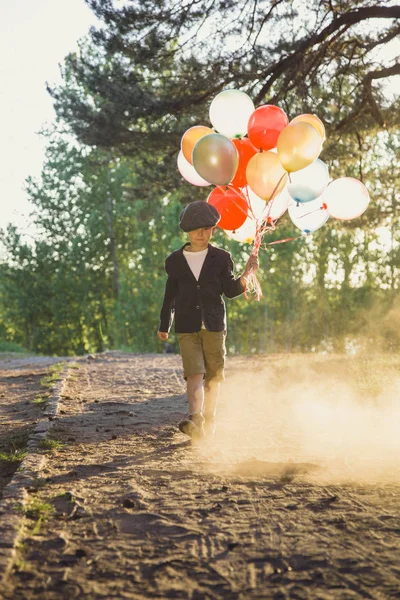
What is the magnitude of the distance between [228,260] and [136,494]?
2.50 metres

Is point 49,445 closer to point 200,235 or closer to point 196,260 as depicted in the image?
point 196,260

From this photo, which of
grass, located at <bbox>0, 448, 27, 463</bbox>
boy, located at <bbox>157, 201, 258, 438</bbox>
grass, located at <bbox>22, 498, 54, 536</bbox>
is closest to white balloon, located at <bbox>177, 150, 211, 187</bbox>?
boy, located at <bbox>157, 201, 258, 438</bbox>

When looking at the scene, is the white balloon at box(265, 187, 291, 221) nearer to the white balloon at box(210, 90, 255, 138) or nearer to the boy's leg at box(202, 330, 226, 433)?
the white balloon at box(210, 90, 255, 138)

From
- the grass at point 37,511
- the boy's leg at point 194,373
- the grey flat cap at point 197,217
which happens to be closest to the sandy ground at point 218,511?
the grass at point 37,511

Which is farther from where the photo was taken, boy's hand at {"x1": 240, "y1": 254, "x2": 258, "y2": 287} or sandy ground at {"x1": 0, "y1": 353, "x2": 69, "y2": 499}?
boy's hand at {"x1": 240, "y1": 254, "x2": 258, "y2": 287}

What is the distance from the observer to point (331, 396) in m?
9.08

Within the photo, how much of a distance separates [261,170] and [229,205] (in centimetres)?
59

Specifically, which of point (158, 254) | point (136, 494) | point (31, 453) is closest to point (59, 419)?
point (31, 453)

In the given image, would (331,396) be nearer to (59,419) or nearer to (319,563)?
(59,419)

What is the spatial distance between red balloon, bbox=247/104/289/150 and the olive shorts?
213 centimetres

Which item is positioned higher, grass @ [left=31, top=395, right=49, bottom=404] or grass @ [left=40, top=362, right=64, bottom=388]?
grass @ [left=40, top=362, right=64, bottom=388]

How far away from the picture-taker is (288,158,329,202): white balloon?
6867 mm

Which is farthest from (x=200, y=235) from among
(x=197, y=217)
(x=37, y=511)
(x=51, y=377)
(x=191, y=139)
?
(x=51, y=377)

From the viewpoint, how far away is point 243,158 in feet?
23.4
